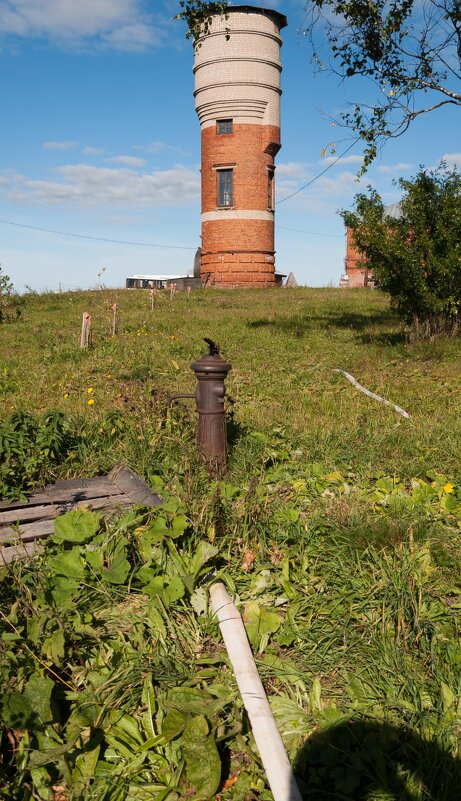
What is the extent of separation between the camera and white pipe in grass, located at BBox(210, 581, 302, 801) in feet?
7.36

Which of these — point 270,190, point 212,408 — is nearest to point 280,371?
point 212,408

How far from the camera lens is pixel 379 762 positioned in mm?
2324

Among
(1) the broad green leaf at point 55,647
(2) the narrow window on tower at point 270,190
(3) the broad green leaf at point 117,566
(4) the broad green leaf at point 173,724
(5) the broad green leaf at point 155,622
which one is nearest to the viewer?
(4) the broad green leaf at point 173,724

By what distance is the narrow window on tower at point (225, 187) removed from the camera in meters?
27.0

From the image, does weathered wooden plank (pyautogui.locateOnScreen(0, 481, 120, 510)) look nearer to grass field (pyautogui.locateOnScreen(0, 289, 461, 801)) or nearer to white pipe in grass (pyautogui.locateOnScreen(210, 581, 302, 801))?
grass field (pyautogui.locateOnScreen(0, 289, 461, 801))

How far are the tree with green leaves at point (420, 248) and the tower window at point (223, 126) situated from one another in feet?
53.7

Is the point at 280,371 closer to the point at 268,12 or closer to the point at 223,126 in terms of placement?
the point at 223,126

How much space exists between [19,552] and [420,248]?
34.1ft

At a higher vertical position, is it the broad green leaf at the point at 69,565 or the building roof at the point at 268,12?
the building roof at the point at 268,12

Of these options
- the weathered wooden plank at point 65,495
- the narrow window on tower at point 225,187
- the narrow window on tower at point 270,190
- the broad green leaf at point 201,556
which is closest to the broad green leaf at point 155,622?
the broad green leaf at point 201,556

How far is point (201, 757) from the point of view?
2.39 metres

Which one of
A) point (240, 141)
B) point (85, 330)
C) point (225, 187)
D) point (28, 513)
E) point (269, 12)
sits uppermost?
point (269, 12)

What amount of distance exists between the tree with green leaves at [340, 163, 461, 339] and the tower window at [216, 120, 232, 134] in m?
16.4

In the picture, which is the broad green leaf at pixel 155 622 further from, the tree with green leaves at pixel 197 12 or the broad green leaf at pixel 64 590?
the tree with green leaves at pixel 197 12
